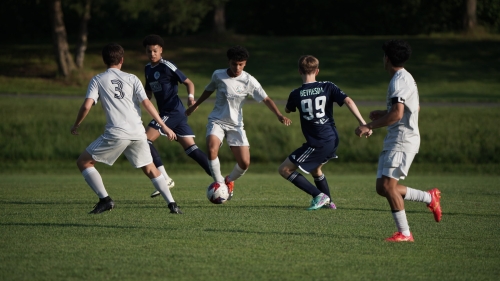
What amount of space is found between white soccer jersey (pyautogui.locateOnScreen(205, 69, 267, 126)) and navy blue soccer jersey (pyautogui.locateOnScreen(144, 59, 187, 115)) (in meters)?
1.06

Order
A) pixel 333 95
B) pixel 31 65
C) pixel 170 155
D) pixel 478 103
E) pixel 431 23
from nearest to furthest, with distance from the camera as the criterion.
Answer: pixel 333 95 → pixel 170 155 → pixel 478 103 → pixel 31 65 → pixel 431 23

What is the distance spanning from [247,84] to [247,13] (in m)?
43.7

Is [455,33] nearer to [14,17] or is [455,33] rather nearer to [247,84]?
[14,17]

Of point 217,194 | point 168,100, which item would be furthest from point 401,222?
point 168,100

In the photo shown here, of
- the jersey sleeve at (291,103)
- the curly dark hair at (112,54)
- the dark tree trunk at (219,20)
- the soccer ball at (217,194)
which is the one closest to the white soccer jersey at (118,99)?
the curly dark hair at (112,54)

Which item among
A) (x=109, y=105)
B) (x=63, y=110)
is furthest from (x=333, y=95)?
(x=63, y=110)

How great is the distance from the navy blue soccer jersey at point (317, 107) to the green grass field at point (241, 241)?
101cm

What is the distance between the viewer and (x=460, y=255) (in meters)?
6.69

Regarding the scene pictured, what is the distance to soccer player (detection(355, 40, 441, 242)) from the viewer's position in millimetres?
7074

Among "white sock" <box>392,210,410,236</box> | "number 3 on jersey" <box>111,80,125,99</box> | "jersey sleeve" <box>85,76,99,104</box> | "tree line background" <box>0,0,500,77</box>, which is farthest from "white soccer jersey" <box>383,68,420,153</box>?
"tree line background" <box>0,0,500,77</box>

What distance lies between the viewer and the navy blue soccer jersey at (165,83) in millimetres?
11375

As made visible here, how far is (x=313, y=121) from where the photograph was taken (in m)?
9.64

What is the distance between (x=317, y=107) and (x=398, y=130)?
93.7 inches

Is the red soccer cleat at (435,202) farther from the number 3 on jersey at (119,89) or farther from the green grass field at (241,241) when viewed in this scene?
the number 3 on jersey at (119,89)
